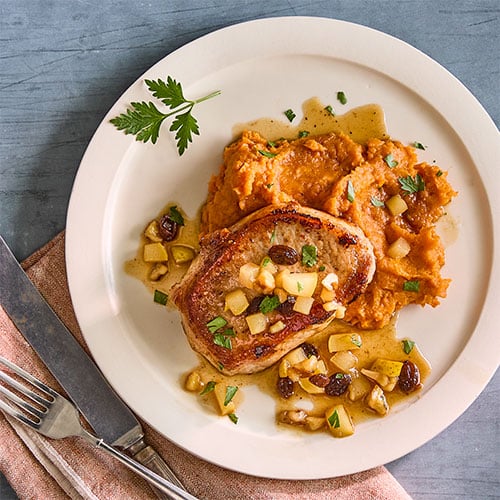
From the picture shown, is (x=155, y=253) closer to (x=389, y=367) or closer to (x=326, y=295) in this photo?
(x=326, y=295)

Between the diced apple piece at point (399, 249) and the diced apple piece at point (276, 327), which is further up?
the diced apple piece at point (276, 327)

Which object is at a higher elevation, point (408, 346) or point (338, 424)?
point (408, 346)

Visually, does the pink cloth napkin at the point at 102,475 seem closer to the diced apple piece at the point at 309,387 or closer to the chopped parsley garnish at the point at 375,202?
the diced apple piece at the point at 309,387

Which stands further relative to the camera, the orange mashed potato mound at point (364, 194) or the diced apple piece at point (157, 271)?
the diced apple piece at point (157, 271)

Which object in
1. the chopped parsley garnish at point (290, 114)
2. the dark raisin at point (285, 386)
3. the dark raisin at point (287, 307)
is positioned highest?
the chopped parsley garnish at point (290, 114)

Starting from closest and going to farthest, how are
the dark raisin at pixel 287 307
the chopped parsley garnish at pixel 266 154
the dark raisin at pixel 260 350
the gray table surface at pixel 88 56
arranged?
the dark raisin at pixel 287 307 < the dark raisin at pixel 260 350 < the chopped parsley garnish at pixel 266 154 < the gray table surface at pixel 88 56

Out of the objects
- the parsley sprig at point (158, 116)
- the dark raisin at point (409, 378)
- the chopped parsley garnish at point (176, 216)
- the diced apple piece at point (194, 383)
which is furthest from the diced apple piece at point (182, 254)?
the dark raisin at point (409, 378)

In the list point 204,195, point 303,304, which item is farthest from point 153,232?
point 303,304
